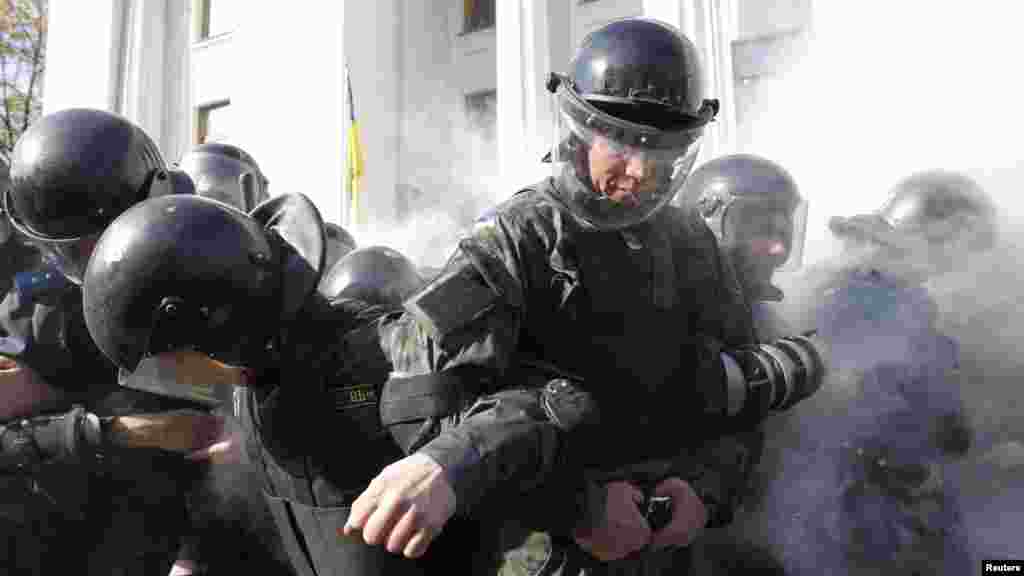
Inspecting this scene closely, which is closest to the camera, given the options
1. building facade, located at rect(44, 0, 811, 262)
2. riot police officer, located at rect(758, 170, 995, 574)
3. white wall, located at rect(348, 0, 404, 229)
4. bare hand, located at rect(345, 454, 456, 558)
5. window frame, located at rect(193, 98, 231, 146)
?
bare hand, located at rect(345, 454, 456, 558)

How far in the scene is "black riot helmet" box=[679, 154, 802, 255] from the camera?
260cm

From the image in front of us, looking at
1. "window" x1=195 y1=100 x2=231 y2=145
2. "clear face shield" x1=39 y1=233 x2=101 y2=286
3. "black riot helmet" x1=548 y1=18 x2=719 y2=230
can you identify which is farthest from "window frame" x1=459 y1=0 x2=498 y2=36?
"black riot helmet" x1=548 y1=18 x2=719 y2=230

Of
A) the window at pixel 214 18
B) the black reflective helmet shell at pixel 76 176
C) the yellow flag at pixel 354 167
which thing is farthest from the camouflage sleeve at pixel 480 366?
A: the window at pixel 214 18

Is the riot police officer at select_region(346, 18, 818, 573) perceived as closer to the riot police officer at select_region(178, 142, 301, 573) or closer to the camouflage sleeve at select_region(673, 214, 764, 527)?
the camouflage sleeve at select_region(673, 214, 764, 527)

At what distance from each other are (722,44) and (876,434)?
6772 millimetres

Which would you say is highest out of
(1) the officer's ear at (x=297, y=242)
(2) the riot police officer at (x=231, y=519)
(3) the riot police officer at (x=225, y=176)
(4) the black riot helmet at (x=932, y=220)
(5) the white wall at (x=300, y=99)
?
(5) the white wall at (x=300, y=99)

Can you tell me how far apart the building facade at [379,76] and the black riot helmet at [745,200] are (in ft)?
14.4

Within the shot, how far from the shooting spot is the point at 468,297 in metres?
1.39

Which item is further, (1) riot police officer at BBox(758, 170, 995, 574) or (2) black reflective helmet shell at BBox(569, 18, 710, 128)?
(1) riot police officer at BBox(758, 170, 995, 574)

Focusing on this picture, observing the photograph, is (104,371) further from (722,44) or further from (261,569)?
(722,44)

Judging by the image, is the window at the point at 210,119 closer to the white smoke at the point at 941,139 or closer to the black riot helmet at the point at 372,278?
the white smoke at the point at 941,139

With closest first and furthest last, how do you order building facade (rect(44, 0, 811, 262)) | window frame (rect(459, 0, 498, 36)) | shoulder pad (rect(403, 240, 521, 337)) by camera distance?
shoulder pad (rect(403, 240, 521, 337)) < building facade (rect(44, 0, 811, 262)) < window frame (rect(459, 0, 498, 36))

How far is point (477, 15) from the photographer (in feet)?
47.0

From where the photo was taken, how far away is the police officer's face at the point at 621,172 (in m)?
1.55
